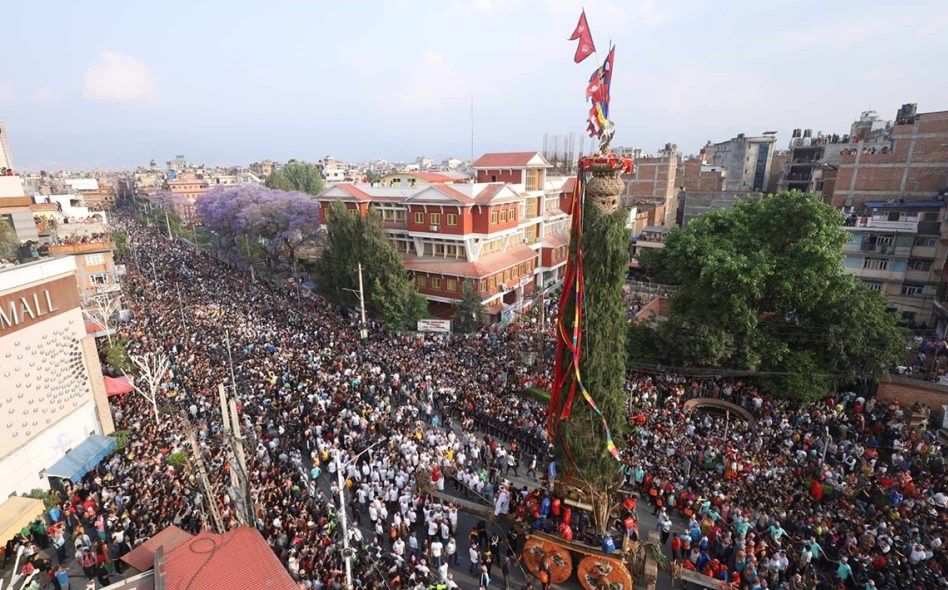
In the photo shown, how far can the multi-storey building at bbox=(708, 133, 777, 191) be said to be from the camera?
56844 millimetres

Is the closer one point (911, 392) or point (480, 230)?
point (911, 392)

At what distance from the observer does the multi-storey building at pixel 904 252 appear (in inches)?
1019

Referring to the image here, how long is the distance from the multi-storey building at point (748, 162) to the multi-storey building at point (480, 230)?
107 ft

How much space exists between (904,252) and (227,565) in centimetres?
3440

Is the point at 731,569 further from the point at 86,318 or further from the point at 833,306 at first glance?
the point at 86,318

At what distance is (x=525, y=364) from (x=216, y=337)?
15.8 metres

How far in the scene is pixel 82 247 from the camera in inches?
1171

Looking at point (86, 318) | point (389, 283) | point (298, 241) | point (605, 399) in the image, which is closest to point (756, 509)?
point (605, 399)

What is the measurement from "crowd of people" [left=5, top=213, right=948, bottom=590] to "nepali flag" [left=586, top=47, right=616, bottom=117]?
8764mm

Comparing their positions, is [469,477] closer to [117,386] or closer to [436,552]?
[436,552]

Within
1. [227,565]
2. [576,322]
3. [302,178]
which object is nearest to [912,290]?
[576,322]

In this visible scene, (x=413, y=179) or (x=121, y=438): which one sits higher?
(x=413, y=179)

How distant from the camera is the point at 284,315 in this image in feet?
92.8

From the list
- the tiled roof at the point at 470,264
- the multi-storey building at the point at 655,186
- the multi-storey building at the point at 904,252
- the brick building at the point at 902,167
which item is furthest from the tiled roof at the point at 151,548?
the multi-storey building at the point at 655,186
